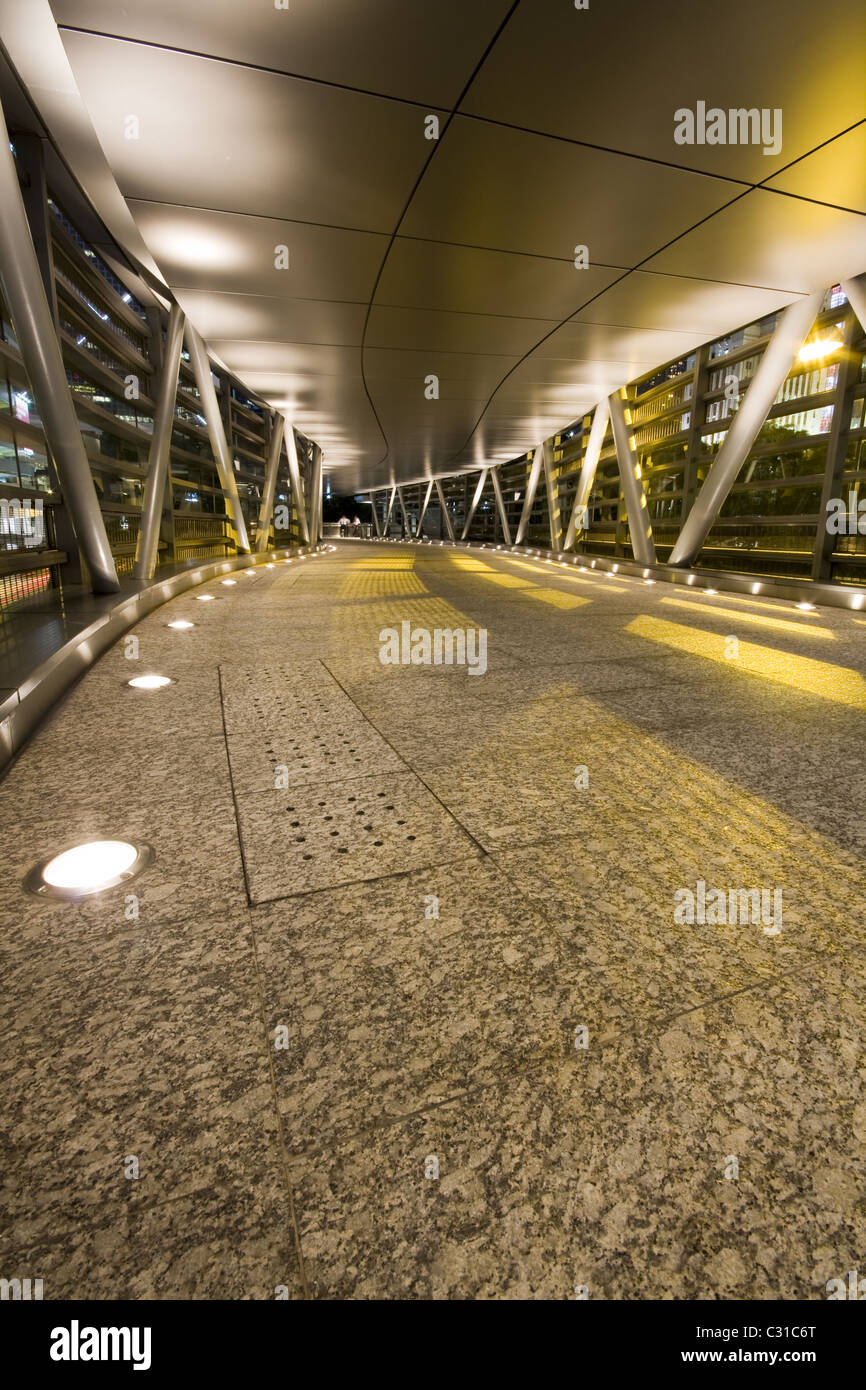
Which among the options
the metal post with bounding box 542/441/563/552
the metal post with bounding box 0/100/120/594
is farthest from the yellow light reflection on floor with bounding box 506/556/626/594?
the metal post with bounding box 0/100/120/594

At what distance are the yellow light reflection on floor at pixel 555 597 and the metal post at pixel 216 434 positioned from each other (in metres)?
7.78

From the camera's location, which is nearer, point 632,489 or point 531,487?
point 632,489

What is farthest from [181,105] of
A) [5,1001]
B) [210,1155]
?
[210,1155]

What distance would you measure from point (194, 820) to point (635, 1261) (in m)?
2.13

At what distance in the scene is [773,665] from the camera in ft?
18.3

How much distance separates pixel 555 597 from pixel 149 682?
7150 millimetres

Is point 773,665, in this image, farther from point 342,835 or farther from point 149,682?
point 149,682

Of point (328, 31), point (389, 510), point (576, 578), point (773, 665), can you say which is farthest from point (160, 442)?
point (389, 510)

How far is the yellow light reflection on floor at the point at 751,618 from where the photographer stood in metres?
7.26

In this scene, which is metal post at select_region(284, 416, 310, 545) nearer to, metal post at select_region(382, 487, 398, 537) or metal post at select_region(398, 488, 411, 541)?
metal post at select_region(382, 487, 398, 537)

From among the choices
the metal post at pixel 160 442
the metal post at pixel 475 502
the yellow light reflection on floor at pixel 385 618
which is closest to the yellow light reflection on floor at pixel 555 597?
the yellow light reflection on floor at pixel 385 618

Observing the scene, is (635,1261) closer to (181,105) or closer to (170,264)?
(181,105)

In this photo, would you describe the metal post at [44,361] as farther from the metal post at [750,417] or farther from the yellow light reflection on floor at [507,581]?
the metal post at [750,417]

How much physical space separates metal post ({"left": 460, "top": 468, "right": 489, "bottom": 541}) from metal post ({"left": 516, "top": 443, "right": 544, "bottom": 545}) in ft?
23.8
